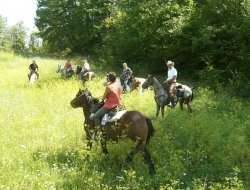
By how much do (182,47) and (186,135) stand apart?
54.6ft

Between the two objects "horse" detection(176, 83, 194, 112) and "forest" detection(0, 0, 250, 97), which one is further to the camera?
"forest" detection(0, 0, 250, 97)

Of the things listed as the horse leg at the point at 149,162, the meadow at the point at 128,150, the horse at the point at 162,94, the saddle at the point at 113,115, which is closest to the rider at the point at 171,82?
the horse at the point at 162,94

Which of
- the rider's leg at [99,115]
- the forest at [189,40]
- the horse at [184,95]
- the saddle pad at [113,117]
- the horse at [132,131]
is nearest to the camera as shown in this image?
the horse at [132,131]

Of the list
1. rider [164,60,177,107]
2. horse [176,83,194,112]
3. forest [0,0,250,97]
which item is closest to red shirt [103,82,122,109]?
rider [164,60,177,107]

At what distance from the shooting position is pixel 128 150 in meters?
12.7

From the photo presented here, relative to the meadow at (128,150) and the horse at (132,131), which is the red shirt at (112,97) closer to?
the horse at (132,131)

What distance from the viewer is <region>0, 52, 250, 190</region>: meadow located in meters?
10.2

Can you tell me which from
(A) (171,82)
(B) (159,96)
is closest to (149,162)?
(B) (159,96)

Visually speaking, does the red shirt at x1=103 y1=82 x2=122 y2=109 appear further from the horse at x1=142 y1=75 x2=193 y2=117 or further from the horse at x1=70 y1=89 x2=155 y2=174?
the horse at x1=142 y1=75 x2=193 y2=117

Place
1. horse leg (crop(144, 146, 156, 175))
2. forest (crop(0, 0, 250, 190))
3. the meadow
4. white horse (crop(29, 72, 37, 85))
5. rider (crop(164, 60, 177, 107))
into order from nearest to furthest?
the meadow
forest (crop(0, 0, 250, 190))
horse leg (crop(144, 146, 156, 175))
rider (crop(164, 60, 177, 107))
white horse (crop(29, 72, 37, 85))

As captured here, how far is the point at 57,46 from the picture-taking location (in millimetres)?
67688

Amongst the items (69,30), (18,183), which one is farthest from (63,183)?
(69,30)

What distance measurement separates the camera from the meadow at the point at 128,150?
10.2 m

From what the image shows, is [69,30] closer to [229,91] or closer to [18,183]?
[229,91]
